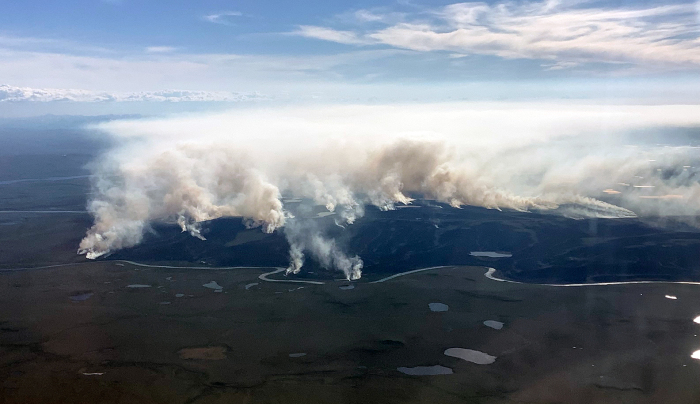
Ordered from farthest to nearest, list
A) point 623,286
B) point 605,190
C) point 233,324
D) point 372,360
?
point 605,190
point 623,286
point 233,324
point 372,360

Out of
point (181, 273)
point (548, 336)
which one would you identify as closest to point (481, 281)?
point (548, 336)

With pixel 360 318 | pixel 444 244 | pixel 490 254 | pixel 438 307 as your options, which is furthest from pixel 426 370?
pixel 444 244

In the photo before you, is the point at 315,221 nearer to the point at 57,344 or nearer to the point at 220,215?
the point at 220,215

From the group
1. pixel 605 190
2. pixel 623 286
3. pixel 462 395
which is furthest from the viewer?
pixel 605 190

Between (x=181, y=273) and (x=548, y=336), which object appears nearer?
(x=548, y=336)

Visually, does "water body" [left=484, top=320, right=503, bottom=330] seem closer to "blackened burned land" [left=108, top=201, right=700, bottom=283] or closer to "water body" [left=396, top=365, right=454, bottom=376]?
"water body" [left=396, top=365, right=454, bottom=376]

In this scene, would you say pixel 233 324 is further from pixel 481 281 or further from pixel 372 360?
pixel 481 281

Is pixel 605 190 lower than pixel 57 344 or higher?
higher
